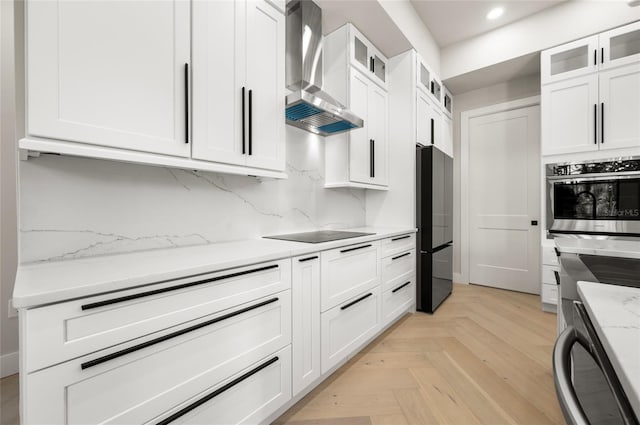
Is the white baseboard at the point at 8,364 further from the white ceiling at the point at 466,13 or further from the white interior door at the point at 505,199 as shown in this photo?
the white interior door at the point at 505,199

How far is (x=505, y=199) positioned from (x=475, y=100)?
4.78 feet

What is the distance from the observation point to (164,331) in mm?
938

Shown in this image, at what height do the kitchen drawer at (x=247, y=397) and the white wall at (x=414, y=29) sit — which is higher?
the white wall at (x=414, y=29)

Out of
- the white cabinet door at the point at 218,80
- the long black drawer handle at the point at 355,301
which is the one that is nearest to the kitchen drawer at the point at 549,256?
the long black drawer handle at the point at 355,301

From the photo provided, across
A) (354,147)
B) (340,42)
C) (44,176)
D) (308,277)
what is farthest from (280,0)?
(308,277)

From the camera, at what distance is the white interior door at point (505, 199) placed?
3.40 meters

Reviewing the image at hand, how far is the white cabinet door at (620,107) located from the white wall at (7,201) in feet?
15.5

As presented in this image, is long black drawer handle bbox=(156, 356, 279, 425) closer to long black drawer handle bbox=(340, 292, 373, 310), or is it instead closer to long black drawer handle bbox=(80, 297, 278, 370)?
long black drawer handle bbox=(80, 297, 278, 370)

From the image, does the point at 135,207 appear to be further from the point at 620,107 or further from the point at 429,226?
the point at 620,107

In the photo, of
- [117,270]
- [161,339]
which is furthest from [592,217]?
[117,270]

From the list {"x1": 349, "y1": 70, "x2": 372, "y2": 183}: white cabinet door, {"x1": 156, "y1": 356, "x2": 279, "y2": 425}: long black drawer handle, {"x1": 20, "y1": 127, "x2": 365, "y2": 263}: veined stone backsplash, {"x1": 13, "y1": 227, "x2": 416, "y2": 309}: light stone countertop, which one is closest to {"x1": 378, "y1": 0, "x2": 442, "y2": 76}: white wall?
{"x1": 349, "y1": 70, "x2": 372, "y2": 183}: white cabinet door

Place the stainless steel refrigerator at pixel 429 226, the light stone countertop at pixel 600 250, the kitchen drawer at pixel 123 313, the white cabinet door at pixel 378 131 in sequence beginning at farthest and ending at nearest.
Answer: the stainless steel refrigerator at pixel 429 226 → the white cabinet door at pixel 378 131 → the light stone countertop at pixel 600 250 → the kitchen drawer at pixel 123 313

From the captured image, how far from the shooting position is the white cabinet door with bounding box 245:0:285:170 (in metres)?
1.53

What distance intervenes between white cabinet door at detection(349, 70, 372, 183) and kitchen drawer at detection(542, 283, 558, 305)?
2.15 m
